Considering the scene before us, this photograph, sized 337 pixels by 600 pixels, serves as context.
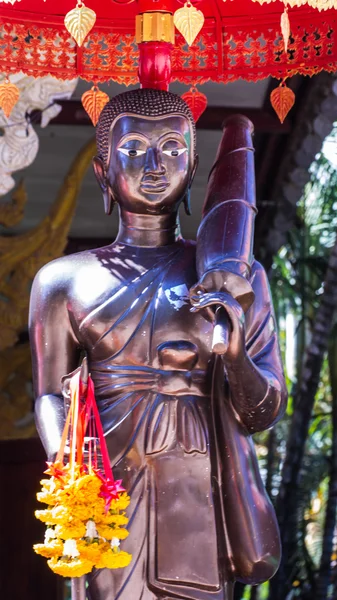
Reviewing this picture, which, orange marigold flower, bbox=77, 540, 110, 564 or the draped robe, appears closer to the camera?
orange marigold flower, bbox=77, 540, 110, 564

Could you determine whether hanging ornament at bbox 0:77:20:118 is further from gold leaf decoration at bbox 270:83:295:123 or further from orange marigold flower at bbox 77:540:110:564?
orange marigold flower at bbox 77:540:110:564

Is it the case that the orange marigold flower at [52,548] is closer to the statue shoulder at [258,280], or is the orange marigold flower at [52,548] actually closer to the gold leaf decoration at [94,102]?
the statue shoulder at [258,280]

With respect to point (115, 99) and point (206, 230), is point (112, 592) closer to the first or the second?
point (206, 230)

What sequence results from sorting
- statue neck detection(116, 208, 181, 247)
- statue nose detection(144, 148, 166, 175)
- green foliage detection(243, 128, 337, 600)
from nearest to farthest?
1. statue nose detection(144, 148, 166, 175)
2. statue neck detection(116, 208, 181, 247)
3. green foliage detection(243, 128, 337, 600)

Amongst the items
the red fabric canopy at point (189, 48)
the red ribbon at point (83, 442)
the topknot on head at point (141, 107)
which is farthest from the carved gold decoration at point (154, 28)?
the red ribbon at point (83, 442)

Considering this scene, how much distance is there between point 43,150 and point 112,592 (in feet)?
12.8

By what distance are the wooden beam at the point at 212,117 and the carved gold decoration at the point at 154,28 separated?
2.85 meters

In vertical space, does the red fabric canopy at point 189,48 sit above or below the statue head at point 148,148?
above

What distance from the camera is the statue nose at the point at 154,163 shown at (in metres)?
3.30

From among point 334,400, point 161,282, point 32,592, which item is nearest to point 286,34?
point 161,282

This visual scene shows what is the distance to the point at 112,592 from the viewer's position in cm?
316

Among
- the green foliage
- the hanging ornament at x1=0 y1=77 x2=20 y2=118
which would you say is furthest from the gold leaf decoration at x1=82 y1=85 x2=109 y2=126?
the green foliage

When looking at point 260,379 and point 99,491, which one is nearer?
point 99,491

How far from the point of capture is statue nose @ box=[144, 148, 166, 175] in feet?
10.8
